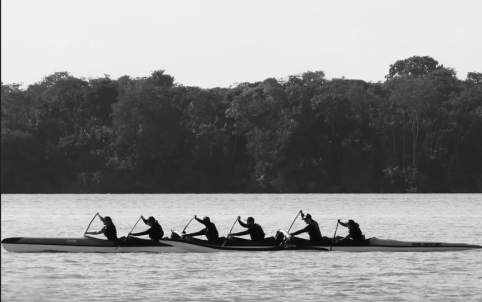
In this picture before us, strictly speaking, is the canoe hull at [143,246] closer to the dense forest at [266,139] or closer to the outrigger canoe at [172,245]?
the outrigger canoe at [172,245]

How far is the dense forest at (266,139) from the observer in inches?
3989

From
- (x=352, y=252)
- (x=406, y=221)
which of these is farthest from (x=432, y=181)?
(x=352, y=252)

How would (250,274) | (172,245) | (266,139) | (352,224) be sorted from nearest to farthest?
1. (250,274)
2. (352,224)
3. (172,245)
4. (266,139)

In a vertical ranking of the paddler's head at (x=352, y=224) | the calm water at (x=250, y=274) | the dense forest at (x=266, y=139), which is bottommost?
the calm water at (x=250, y=274)

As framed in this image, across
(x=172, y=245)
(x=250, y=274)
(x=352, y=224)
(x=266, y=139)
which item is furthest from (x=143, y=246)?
(x=266, y=139)

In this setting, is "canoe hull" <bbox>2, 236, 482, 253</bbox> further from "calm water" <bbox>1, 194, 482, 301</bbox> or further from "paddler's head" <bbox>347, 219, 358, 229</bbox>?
"paddler's head" <bbox>347, 219, 358, 229</bbox>

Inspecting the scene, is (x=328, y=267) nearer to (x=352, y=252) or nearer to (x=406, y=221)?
(x=352, y=252)

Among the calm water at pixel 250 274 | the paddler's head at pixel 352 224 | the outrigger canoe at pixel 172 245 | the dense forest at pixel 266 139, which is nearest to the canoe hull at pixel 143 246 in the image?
the outrigger canoe at pixel 172 245

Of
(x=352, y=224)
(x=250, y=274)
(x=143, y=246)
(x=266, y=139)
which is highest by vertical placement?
(x=266, y=139)

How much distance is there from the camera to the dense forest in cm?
10131

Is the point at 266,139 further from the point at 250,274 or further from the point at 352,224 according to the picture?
the point at 250,274

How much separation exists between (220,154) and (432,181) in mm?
22185

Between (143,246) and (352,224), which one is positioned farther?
(143,246)

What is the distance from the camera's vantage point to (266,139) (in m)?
103
